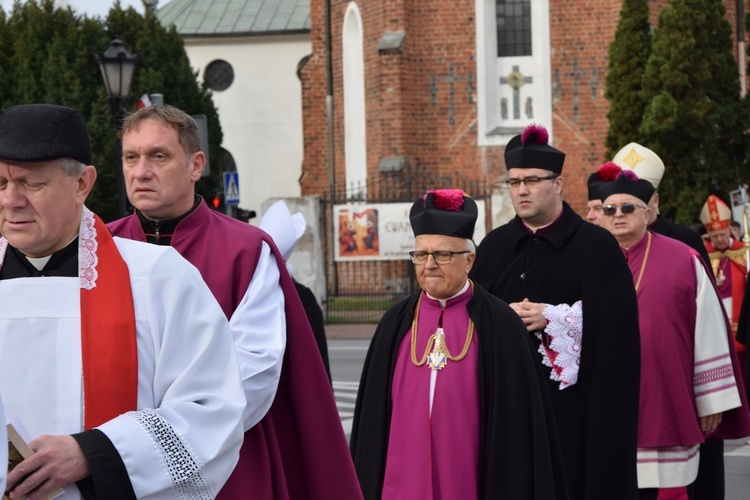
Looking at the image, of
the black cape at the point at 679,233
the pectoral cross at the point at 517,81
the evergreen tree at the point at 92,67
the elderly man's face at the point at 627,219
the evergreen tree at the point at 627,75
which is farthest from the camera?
the pectoral cross at the point at 517,81

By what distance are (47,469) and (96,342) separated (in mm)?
402

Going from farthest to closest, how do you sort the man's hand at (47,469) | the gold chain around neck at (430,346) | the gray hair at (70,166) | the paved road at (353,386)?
1. the paved road at (353,386)
2. the gold chain around neck at (430,346)
3. the gray hair at (70,166)
4. the man's hand at (47,469)

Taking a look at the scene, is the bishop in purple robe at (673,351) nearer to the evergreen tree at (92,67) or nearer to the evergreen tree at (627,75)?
the evergreen tree at (627,75)

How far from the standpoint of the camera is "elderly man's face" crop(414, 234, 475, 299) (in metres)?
6.05

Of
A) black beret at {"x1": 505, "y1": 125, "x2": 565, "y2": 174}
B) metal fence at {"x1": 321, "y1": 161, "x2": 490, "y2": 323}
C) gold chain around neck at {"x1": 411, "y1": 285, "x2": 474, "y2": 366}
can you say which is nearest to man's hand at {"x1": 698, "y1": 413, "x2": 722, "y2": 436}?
black beret at {"x1": 505, "y1": 125, "x2": 565, "y2": 174}

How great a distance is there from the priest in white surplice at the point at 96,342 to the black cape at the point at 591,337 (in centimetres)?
373

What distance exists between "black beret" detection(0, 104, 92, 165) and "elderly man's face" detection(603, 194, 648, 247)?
522 cm

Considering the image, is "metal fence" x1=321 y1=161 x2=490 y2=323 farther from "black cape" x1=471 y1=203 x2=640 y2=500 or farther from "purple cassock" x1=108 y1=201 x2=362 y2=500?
"purple cassock" x1=108 y1=201 x2=362 y2=500

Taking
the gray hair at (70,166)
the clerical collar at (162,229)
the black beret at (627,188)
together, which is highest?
the black beret at (627,188)

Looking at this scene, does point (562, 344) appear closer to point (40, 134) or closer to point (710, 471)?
point (710, 471)

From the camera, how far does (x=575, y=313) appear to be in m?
7.04

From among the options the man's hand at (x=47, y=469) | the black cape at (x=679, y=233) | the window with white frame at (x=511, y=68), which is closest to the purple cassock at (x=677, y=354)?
the black cape at (x=679, y=233)

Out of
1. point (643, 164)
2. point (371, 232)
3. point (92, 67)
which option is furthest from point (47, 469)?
point (92, 67)

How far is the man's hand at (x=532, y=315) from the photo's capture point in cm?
691
